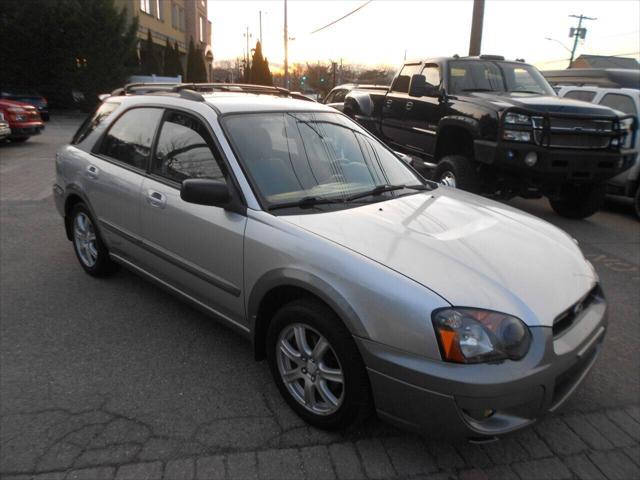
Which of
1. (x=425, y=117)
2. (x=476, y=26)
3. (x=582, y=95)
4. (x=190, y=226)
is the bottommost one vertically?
(x=190, y=226)

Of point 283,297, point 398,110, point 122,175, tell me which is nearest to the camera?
point 283,297

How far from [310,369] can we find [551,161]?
4.72 m

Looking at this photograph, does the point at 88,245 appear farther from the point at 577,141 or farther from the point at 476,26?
the point at 476,26

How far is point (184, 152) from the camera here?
346cm

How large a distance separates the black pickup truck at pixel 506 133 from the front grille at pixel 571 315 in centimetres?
370

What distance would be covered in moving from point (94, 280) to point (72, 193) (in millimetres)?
801

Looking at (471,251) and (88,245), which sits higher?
(471,251)

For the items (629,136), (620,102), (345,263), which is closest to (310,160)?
(345,263)

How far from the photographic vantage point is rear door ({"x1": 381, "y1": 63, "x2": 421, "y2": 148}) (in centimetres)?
837

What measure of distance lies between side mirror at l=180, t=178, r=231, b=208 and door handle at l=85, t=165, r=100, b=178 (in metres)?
1.71

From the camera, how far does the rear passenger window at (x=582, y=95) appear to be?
880 cm

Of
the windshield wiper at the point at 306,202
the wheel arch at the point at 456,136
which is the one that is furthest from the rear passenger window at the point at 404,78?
the windshield wiper at the point at 306,202

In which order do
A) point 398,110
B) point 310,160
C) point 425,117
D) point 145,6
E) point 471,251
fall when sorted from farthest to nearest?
point 145,6
point 398,110
point 425,117
point 310,160
point 471,251

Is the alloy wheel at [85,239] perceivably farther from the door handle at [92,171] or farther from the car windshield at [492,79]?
the car windshield at [492,79]
